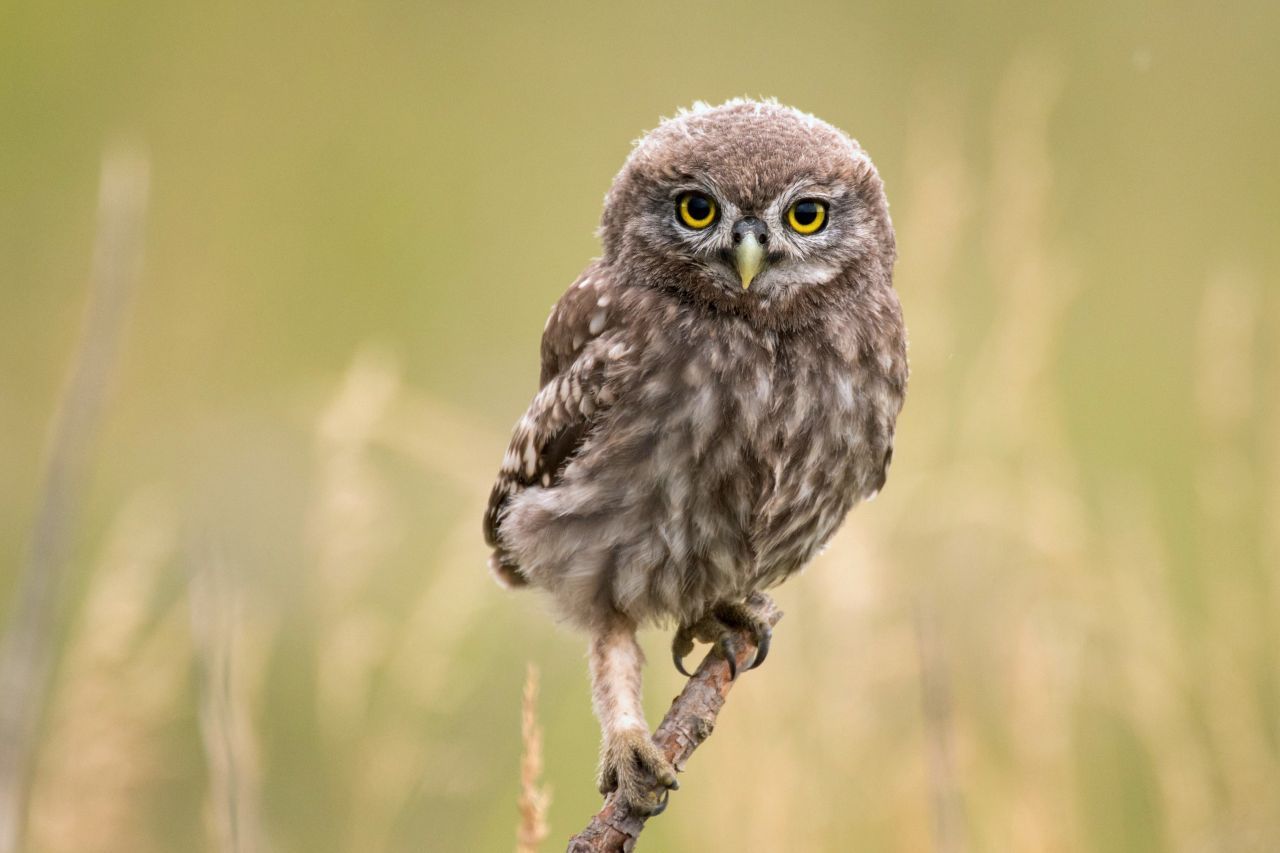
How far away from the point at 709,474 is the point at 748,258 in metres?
0.40

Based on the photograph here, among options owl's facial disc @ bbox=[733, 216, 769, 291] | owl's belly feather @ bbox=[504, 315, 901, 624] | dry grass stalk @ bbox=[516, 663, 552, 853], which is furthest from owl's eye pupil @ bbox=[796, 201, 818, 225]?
dry grass stalk @ bbox=[516, 663, 552, 853]

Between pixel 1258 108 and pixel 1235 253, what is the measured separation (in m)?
1.39

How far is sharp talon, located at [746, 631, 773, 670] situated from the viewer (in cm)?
303

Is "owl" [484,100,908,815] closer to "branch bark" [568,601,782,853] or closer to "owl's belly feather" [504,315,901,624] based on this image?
"owl's belly feather" [504,315,901,624]

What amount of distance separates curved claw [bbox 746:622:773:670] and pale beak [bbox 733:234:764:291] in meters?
0.73

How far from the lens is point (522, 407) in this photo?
6.09 meters

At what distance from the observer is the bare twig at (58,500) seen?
173 centimetres

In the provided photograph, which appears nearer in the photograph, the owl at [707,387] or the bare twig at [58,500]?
the bare twig at [58,500]

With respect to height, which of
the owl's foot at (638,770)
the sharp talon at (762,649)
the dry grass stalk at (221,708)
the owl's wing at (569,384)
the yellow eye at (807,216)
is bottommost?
the dry grass stalk at (221,708)

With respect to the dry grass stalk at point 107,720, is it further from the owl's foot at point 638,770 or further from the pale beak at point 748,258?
the pale beak at point 748,258

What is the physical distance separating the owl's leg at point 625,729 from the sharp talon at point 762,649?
22 cm

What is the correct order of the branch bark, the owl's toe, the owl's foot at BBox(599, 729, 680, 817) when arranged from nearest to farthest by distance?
1. the branch bark
2. the owl's foot at BBox(599, 729, 680, 817)
3. the owl's toe

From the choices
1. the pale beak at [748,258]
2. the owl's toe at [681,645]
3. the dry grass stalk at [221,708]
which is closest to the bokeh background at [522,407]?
the dry grass stalk at [221,708]

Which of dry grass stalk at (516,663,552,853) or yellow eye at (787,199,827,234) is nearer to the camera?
dry grass stalk at (516,663,552,853)
